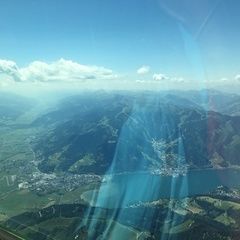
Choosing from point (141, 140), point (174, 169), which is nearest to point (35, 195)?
point (174, 169)

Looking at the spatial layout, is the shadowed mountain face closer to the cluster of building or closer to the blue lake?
the cluster of building

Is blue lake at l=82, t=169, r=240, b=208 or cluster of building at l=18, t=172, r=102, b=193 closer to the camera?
blue lake at l=82, t=169, r=240, b=208

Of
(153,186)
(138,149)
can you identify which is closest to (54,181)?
(153,186)

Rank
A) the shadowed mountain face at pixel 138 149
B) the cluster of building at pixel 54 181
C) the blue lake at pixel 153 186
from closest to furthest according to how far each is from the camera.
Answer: the blue lake at pixel 153 186 → the cluster of building at pixel 54 181 → the shadowed mountain face at pixel 138 149

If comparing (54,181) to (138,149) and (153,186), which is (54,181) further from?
(138,149)

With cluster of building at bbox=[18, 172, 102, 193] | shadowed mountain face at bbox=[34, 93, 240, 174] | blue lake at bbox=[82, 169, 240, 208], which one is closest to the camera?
blue lake at bbox=[82, 169, 240, 208]

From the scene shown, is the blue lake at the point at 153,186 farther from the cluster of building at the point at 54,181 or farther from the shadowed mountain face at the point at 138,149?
the shadowed mountain face at the point at 138,149

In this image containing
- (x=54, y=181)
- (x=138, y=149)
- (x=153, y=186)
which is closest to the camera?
(x=153, y=186)

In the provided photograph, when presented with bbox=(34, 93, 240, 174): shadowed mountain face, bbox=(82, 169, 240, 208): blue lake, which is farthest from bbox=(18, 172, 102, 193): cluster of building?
bbox=(82, 169, 240, 208): blue lake

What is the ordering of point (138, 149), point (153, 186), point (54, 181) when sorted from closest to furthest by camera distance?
1. point (153, 186)
2. point (54, 181)
3. point (138, 149)

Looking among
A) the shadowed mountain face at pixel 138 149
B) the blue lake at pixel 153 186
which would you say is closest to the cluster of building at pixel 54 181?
the shadowed mountain face at pixel 138 149

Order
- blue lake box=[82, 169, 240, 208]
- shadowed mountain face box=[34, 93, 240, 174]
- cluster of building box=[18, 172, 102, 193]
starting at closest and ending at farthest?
blue lake box=[82, 169, 240, 208]
cluster of building box=[18, 172, 102, 193]
shadowed mountain face box=[34, 93, 240, 174]

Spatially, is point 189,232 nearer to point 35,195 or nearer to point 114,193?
point 114,193

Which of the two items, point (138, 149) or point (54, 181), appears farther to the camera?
point (138, 149)
